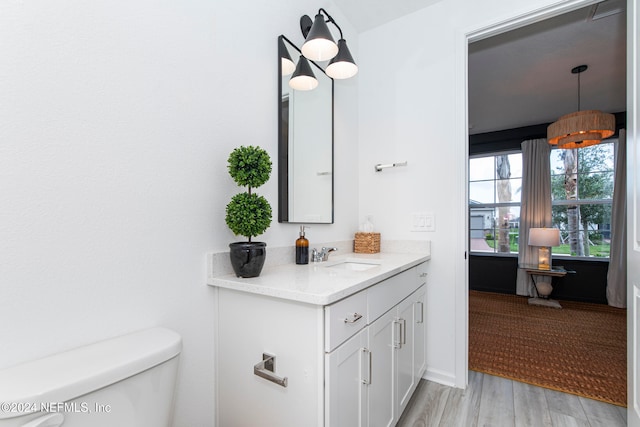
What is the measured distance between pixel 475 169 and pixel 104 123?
5151 mm

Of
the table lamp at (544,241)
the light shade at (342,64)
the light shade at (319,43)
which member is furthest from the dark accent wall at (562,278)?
the light shade at (319,43)

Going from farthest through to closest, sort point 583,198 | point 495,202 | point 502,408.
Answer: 1. point 495,202
2. point 583,198
3. point 502,408

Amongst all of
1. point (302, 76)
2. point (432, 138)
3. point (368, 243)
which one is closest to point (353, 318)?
point (368, 243)

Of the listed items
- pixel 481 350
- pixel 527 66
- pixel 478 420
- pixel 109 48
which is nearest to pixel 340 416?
pixel 478 420

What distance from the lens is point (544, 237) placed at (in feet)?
12.7

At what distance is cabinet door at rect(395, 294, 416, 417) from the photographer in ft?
4.78

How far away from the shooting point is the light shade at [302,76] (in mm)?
1562

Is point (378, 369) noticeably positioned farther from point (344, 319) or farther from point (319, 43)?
point (319, 43)

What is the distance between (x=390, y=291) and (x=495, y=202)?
4164mm

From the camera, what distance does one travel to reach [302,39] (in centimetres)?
171

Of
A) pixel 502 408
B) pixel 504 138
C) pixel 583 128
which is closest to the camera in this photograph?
pixel 502 408

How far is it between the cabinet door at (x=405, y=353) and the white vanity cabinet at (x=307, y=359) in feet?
0.30

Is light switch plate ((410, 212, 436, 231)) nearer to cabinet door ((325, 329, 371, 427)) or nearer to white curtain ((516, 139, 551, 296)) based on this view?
cabinet door ((325, 329, 371, 427))

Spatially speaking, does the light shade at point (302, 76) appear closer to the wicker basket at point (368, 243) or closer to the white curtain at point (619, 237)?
the wicker basket at point (368, 243)
